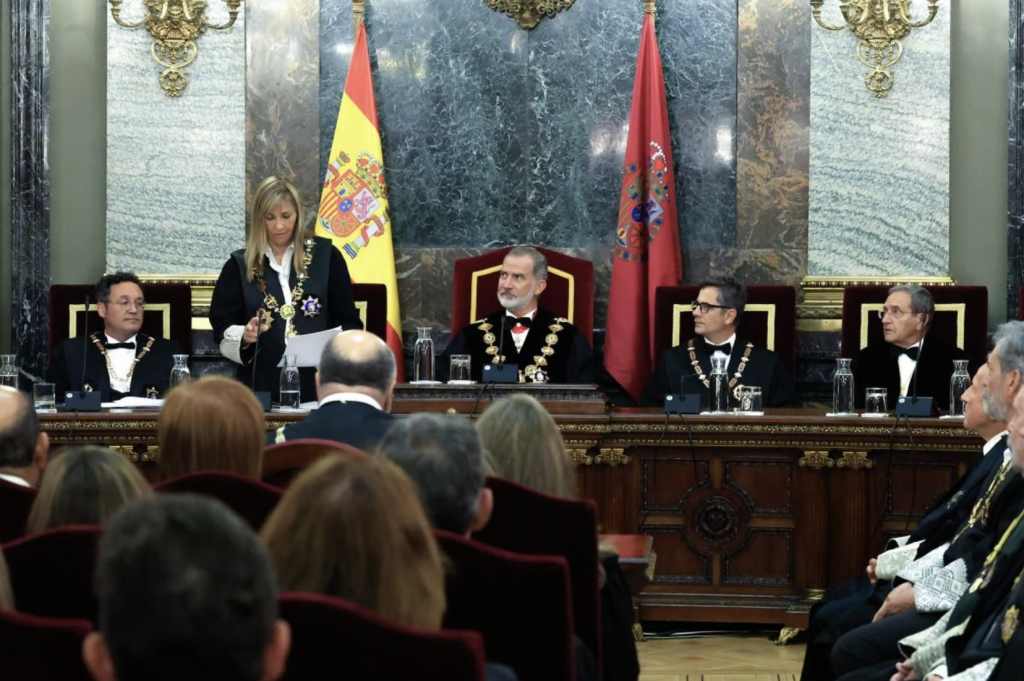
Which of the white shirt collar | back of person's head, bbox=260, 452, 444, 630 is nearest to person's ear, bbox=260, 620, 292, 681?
back of person's head, bbox=260, 452, 444, 630

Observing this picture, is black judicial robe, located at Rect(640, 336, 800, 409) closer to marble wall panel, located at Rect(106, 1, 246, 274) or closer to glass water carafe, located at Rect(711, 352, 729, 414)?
glass water carafe, located at Rect(711, 352, 729, 414)

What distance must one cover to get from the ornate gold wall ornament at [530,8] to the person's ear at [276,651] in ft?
22.1

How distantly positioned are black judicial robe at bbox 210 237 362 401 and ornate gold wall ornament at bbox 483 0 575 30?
2.03 meters

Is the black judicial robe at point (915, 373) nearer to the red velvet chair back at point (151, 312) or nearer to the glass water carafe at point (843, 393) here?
the glass water carafe at point (843, 393)

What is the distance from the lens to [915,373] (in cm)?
646

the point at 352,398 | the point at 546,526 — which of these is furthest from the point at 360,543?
the point at 352,398

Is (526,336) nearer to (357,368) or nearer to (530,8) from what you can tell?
(530,8)

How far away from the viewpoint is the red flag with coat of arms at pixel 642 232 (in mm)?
7621

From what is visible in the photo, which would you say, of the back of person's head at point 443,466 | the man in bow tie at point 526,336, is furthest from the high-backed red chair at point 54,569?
the man in bow tie at point 526,336

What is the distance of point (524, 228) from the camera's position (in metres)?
7.98

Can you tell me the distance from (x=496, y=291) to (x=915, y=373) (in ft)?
6.70

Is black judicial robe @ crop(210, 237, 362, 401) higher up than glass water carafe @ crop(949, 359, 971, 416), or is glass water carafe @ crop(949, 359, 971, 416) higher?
black judicial robe @ crop(210, 237, 362, 401)

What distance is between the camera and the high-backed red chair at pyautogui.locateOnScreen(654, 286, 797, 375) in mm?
→ 7000

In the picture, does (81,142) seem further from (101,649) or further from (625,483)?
(101,649)
